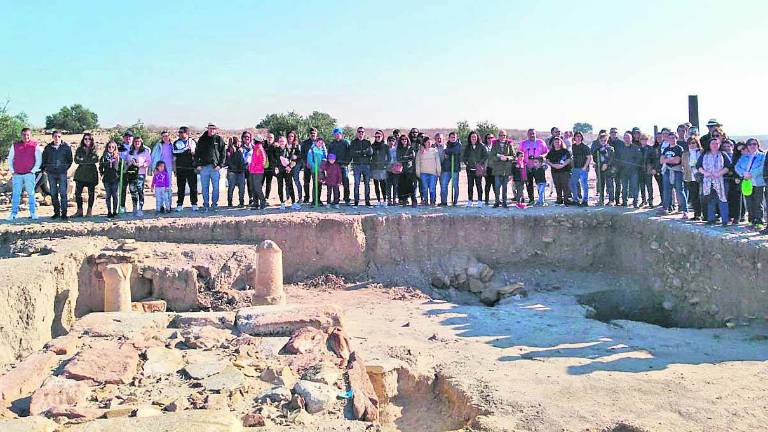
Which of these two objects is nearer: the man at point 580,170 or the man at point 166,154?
the man at point 166,154

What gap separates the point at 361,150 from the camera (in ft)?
45.5

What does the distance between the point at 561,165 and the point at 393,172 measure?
3.66 meters

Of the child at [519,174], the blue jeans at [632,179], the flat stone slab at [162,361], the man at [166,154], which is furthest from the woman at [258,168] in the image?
the blue jeans at [632,179]

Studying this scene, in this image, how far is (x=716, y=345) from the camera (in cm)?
873

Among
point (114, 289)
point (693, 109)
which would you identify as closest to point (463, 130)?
point (693, 109)

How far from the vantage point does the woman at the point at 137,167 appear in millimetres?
13203

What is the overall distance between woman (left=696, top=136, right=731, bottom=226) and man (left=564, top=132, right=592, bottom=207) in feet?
9.63

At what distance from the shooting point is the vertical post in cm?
1670

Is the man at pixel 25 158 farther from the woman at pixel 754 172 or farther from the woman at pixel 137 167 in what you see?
the woman at pixel 754 172

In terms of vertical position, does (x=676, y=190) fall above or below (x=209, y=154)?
below

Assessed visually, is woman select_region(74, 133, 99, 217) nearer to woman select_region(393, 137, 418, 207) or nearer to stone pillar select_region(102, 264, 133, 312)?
stone pillar select_region(102, 264, 133, 312)

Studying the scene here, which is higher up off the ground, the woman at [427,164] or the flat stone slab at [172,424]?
the woman at [427,164]

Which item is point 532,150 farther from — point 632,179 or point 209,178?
point 209,178

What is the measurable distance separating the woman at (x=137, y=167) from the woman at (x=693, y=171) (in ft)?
34.8
